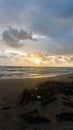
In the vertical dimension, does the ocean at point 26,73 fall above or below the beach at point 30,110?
above

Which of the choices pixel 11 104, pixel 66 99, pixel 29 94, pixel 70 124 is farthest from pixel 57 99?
pixel 70 124

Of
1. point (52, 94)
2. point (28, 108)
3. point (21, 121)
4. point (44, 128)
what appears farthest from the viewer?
point (52, 94)

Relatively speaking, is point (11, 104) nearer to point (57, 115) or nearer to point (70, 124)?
point (57, 115)

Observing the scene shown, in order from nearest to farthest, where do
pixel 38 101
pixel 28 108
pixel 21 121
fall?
pixel 21 121
pixel 28 108
pixel 38 101

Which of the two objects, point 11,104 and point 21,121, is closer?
point 21,121

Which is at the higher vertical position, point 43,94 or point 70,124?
point 43,94

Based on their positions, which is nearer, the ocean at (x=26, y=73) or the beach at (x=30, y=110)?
the beach at (x=30, y=110)

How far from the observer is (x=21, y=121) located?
8.02 metres

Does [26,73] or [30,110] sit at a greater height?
[26,73]

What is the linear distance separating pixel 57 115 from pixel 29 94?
9.72 feet

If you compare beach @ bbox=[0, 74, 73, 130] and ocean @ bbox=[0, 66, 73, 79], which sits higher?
ocean @ bbox=[0, 66, 73, 79]

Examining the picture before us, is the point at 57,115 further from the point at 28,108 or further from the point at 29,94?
the point at 29,94

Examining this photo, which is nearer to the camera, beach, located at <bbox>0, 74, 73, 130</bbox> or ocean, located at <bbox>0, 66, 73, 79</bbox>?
beach, located at <bbox>0, 74, 73, 130</bbox>

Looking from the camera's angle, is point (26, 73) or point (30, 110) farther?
point (26, 73)
